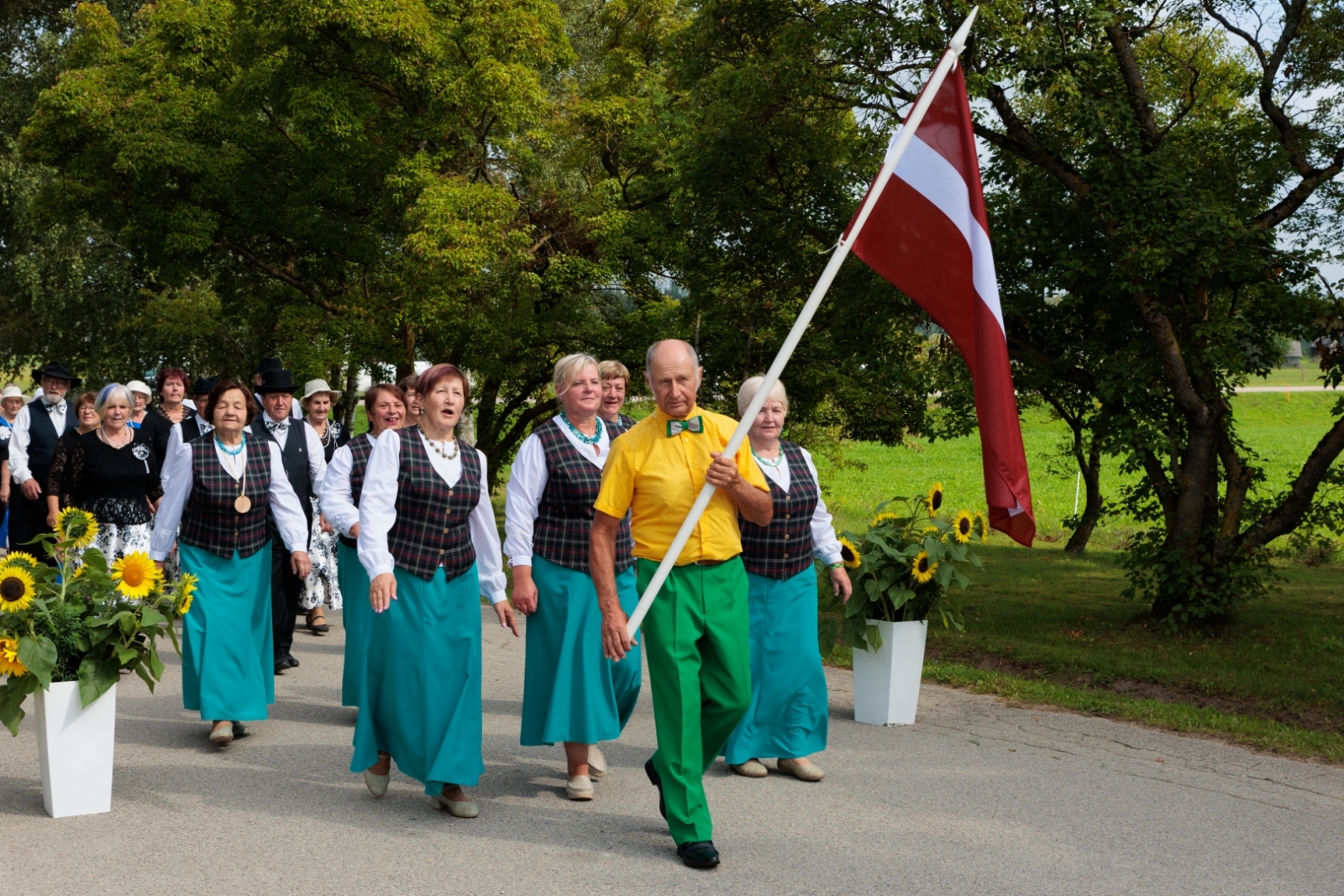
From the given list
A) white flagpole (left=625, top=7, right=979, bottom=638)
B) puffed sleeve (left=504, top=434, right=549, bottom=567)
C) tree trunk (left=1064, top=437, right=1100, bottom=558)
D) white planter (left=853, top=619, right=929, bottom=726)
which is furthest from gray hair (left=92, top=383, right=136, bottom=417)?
tree trunk (left=1064, top=437, right=1100, bottom=558)

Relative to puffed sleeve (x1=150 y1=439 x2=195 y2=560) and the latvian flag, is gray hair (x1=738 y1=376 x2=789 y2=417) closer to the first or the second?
the latvian flag

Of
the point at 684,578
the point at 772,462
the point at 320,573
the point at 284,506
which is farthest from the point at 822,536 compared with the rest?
the point at 320,573

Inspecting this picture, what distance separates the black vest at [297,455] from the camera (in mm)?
9922

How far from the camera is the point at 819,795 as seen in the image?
249 inches

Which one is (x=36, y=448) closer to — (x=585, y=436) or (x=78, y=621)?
(x=78, y=621)

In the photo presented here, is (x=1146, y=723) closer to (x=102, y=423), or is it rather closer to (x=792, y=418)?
(x=102, y=423)

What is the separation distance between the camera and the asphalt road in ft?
16.5

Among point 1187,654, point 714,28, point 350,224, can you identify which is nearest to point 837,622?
point 1187,654

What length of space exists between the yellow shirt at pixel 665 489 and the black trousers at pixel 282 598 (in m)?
4.62

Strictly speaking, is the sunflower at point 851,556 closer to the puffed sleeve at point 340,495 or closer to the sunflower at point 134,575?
the puffed sleeve at point 340,495

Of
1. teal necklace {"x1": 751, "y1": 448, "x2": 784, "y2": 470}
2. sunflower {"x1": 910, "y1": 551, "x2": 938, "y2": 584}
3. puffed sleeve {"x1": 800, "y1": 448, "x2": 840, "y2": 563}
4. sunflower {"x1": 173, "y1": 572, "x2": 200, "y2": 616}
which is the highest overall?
teal necklace {"x1": 751, "y1": 448, "x2": 784, "y2": 470}

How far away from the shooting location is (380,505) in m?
5.98

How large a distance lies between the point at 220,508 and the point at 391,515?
189 cm

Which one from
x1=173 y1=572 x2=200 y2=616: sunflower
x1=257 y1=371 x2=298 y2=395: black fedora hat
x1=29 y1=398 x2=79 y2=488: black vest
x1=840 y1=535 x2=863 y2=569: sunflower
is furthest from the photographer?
x1=29 y1=398 x2=79 y2=488: black vest
